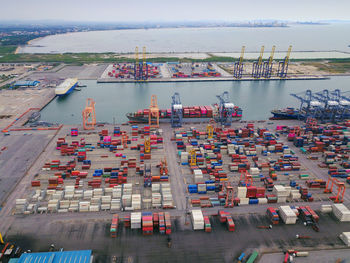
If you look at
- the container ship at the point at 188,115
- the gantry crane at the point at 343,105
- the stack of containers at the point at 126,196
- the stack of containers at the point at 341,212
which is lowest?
the stack of containers at the point at 126,196

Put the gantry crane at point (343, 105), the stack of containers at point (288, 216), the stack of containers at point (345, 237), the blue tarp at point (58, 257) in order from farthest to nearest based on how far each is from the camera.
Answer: the gantry crane at point (343, 105), the stack of containers at point (288, 216), the stack of containers at point (345, 237), the blue tarp at point (58, 257)

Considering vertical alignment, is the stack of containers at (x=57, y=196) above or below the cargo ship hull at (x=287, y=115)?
below

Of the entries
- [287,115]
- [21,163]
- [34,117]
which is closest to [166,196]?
[21,163]

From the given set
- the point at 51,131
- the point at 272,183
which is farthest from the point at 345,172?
the point at 51,131

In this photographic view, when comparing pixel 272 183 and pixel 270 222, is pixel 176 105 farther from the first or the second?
pixel 270 222

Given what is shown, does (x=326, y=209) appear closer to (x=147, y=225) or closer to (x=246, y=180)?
Result: (x=246, y=180)

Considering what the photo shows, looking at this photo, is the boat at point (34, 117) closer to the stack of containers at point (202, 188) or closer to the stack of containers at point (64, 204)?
the stack of containers at point (64, 204)

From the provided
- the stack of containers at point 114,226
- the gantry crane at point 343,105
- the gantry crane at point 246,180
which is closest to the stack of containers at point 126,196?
the stack of containers at point 114,226
